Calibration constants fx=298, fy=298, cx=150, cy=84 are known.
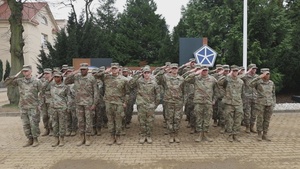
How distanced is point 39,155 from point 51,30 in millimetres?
34378

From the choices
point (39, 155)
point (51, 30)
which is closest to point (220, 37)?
point (39, 155)

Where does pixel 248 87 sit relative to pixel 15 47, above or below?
below

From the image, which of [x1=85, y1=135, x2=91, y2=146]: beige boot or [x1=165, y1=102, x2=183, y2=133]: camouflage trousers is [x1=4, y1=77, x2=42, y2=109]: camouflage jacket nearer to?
[x1=85, y1=135, x2=91, y2=146]: beige boot

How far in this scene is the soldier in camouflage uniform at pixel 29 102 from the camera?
6.95 metres

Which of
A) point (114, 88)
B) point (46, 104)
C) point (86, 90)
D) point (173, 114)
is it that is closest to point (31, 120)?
point (46, 104)

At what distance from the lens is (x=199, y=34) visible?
16.1m

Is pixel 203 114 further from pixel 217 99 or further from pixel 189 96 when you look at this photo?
pixel 217 99

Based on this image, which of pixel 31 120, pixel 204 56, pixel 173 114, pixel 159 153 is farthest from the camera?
pixel 204 56

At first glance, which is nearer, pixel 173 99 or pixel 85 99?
pixel 85 99

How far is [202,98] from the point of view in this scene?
23.7 feet

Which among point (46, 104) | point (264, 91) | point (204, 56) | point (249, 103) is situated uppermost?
point (204, 56)

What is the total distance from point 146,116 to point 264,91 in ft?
9.79

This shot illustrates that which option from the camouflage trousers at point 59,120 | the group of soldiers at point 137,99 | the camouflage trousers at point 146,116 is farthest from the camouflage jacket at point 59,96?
the camouflage trousers at point 146,116

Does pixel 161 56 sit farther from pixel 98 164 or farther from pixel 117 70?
pixel 98 164
